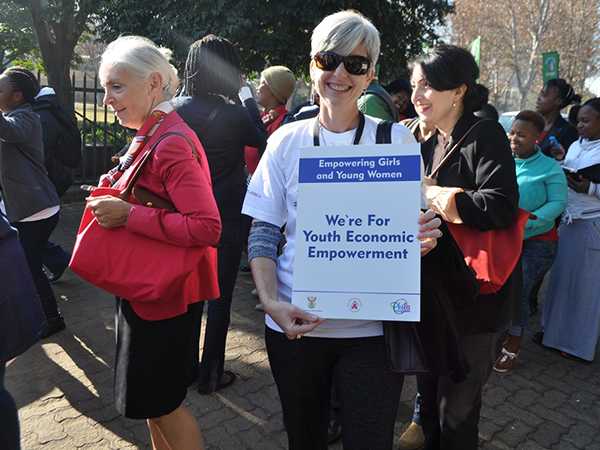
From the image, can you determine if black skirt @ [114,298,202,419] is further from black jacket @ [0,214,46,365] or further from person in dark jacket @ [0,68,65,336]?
person in dark jacket @ [0,68,65,336]

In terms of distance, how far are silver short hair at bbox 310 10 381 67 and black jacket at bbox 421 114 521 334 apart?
0.65 metres

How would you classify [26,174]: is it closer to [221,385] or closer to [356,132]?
[221,385]

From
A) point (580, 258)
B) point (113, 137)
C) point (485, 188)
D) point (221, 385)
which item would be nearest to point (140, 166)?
point (485, 188)

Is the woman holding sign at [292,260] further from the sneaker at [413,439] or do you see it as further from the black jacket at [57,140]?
the black jacket at [57,140]

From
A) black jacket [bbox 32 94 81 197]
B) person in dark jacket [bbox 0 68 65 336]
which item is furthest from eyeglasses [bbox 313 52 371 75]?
black jacket [bbox 32 94 81 197]

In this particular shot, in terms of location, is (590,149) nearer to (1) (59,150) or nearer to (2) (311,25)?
→ (1) (59,150)

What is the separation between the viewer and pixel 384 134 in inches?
68.0

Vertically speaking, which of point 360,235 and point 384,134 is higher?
point 384,134

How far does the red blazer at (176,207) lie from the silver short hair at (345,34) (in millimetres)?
676

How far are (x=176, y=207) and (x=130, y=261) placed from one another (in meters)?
0.27

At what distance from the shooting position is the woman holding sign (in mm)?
1693

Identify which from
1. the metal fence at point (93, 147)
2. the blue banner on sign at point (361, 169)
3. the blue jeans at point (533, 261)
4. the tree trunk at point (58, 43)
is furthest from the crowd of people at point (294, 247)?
the tree trunk at point (58, 43)

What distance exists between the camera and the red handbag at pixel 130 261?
6.38 feet

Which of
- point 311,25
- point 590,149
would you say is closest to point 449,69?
point 590,149
